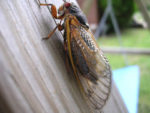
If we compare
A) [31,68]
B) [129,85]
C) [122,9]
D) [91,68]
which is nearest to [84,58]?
[91,68]

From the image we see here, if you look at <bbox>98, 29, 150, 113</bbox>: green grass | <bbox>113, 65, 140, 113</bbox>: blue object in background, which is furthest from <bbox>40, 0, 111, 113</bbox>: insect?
<bbox>98, 29, 150, 113</bbox>: green grass

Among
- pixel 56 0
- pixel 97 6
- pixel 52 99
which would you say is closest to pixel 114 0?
pixel 97 6

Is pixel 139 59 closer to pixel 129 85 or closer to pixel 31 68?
pixel 129 85

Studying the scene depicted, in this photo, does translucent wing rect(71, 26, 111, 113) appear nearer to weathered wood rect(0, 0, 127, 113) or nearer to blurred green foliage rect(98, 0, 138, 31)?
weathered wood rect(0, 0, 127, 113)

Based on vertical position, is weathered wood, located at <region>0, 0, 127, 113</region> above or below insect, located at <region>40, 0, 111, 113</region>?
above

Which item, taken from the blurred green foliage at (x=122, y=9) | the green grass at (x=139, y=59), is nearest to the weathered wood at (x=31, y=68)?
the green grass at (x=139, y=59)

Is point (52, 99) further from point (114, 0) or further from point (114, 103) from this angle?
point (114, 0)

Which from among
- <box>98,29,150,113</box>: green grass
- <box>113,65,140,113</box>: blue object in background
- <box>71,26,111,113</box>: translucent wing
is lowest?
<box>98,29,150,113</box>: green grass
